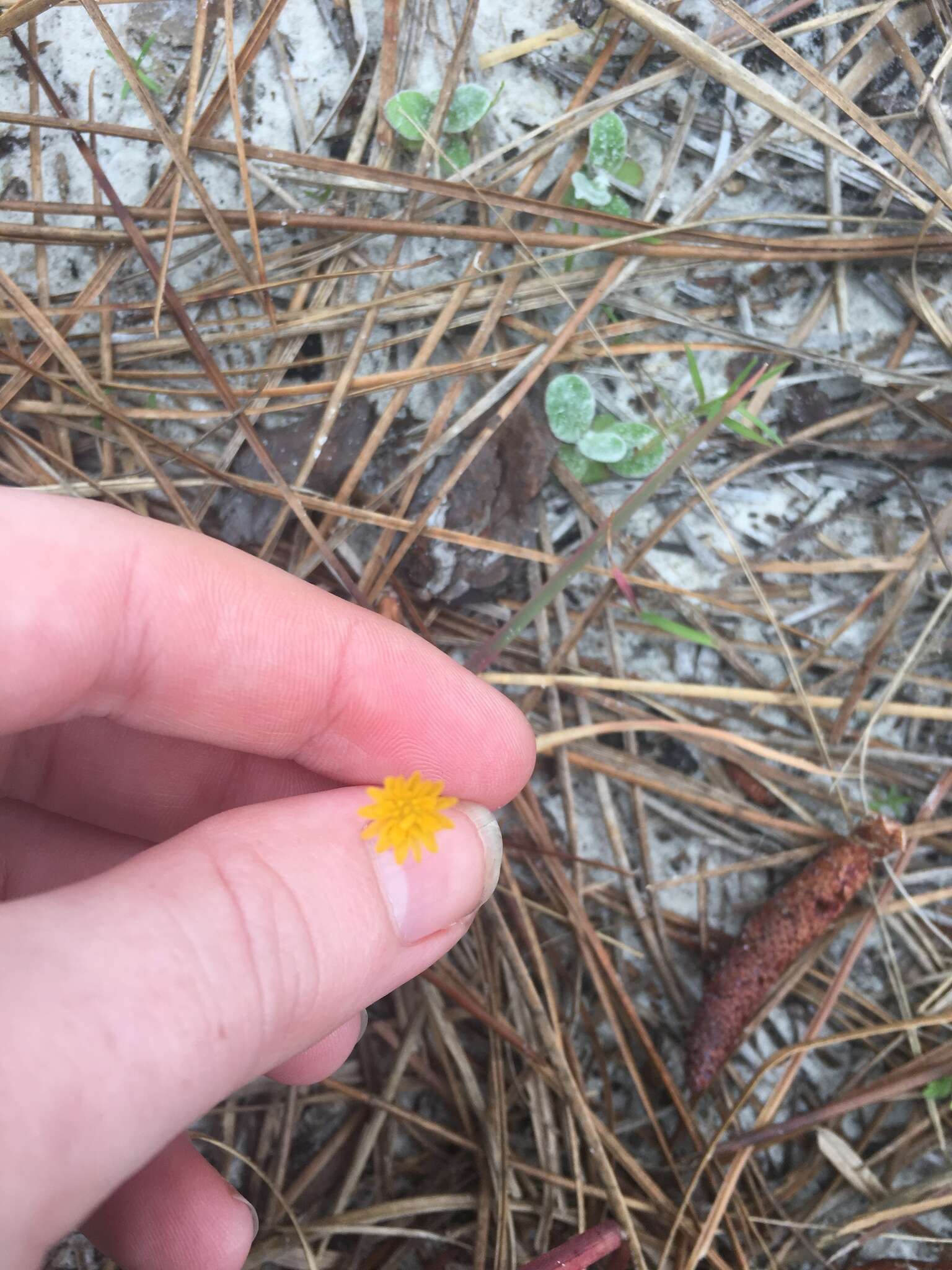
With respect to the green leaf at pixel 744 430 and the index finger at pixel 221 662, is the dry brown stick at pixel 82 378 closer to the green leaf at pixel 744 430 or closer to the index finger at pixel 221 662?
the index finger at pixel 221 662

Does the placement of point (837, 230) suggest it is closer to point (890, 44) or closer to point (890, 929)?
point (890, 44)

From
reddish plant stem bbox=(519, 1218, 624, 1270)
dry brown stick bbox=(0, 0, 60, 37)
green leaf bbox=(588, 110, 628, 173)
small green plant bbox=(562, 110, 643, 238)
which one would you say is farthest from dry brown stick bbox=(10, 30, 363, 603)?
reddish plant stem bbox=(519, 1218, 624, 1270)

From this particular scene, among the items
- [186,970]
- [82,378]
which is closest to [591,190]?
[82,378]

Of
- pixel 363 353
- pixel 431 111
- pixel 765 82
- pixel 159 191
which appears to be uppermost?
pixel 765 82

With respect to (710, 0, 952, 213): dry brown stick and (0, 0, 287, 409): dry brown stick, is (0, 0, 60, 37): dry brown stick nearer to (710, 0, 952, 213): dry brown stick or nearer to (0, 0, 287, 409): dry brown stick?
(0, 0, 287, 409): dry brown stick

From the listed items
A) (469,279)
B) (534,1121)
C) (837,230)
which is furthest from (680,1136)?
(837,230)

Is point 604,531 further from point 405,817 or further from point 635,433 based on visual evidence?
point 405,817
